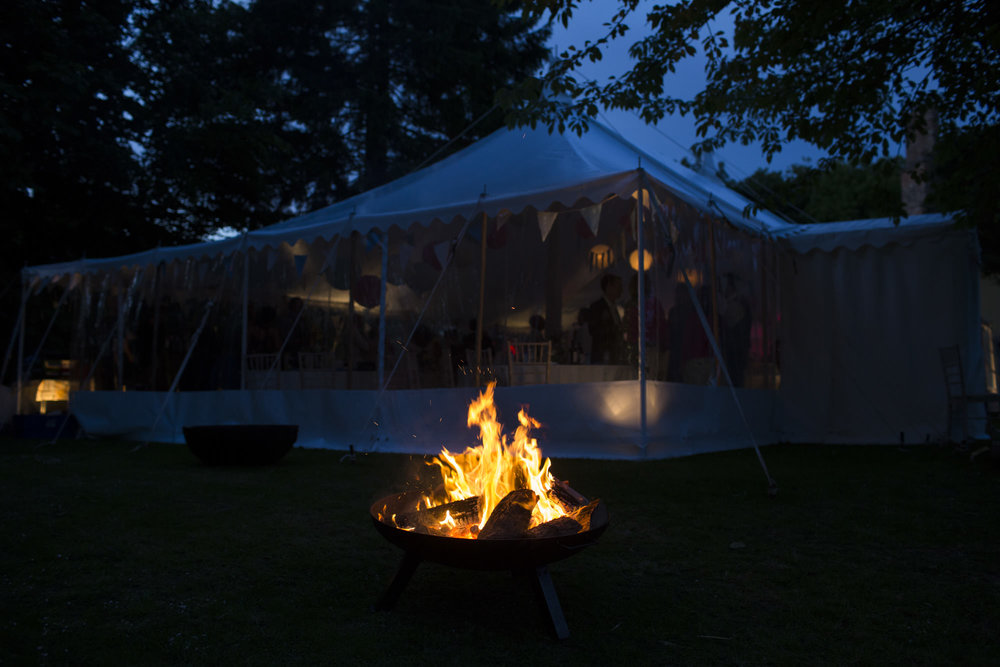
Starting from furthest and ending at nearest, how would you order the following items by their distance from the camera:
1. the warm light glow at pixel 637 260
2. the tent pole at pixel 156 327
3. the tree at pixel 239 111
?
the tree at pixel 239 111, the tent pole at pixel 156 327, the warm light glow at pixel 637 260

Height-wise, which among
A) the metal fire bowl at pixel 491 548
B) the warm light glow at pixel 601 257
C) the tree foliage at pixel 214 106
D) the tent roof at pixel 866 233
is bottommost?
the metal fire bowl at pixel 491 548

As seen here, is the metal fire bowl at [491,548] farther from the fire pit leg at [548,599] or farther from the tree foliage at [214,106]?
the tree foliage at [214,106]

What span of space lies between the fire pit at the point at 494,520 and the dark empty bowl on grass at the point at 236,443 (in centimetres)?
354

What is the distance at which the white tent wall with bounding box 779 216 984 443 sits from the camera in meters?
8.56

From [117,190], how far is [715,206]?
12.1 metres

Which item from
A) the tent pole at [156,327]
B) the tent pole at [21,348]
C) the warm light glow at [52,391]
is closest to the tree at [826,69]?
the tent pole at [156,327]

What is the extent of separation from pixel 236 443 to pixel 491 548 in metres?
4.57

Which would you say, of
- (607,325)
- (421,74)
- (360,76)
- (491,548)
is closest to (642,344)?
(607,325)

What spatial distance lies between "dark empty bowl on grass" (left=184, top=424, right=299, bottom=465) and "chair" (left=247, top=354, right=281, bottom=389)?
7.51 feet

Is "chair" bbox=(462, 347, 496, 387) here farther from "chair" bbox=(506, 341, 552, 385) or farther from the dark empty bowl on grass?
the dark empty bowl on grass

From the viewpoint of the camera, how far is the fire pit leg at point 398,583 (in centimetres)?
240

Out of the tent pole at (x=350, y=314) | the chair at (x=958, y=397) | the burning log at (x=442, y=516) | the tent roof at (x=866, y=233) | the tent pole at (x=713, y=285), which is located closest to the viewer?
the burning log at (x=442, y=516)

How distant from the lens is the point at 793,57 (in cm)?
569

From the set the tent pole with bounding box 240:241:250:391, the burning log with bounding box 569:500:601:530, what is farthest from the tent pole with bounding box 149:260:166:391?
the burning log with bounding box 569:500:601:530
